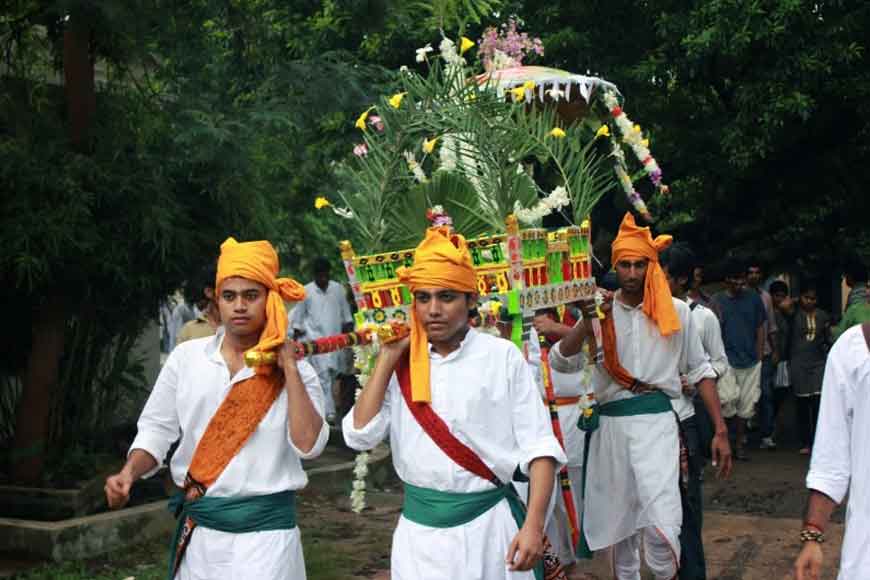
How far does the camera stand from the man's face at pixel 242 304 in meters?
4.71

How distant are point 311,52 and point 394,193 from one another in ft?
19.8

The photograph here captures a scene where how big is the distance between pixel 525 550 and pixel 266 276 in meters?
1.44

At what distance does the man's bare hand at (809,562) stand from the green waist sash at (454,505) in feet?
3.30

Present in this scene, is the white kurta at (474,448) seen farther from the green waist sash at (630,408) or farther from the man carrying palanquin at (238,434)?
the green waist sash at (630,408)

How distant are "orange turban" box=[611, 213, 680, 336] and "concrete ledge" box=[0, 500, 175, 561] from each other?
413 cm

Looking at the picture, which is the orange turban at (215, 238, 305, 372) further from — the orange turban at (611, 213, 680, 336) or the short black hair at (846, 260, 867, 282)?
the short black hair at (846, 260, 867, 282)

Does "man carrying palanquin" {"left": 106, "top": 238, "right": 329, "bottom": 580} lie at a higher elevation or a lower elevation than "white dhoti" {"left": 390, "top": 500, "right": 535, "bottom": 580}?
higher

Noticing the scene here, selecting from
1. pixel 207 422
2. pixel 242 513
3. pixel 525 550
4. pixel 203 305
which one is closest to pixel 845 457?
pixel 525 550

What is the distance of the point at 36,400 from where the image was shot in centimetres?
920

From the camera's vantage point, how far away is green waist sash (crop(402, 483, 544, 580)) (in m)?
4.42

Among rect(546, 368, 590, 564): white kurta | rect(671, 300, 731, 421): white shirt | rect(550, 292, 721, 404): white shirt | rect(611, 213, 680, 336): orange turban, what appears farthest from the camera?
rect(671, 300, 731, 421): white shirt

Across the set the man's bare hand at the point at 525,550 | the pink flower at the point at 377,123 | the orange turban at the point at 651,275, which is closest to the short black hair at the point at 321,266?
the pink flower at the point at 377,123

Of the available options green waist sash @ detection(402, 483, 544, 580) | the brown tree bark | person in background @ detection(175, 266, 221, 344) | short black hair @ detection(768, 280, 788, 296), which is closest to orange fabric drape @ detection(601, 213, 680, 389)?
person in background @ detection(175, 266, 221, 344)

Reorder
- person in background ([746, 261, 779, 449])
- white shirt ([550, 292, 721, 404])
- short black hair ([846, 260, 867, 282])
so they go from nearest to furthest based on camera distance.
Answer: white shirt ([550, 292, 721, 404])
short black hair ([846, 260, 867, 282])
person in background ([746, 261, 779, 449])
